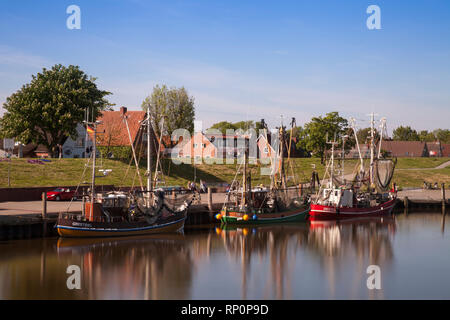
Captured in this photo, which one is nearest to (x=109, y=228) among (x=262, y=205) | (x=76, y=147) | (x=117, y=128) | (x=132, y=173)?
(x=262, y=205)

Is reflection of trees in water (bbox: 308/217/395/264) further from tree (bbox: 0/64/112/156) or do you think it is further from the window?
the window

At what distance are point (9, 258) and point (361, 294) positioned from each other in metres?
22.4

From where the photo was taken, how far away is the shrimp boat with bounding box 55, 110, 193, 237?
127ft

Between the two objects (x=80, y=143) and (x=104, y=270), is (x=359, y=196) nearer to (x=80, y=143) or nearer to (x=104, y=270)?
(x=104, y=270)

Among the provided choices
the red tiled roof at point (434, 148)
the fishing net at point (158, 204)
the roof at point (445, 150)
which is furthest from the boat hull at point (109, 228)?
the roof at point (445, 150)

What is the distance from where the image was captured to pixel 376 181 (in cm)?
6394

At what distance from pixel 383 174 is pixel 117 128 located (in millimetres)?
47619

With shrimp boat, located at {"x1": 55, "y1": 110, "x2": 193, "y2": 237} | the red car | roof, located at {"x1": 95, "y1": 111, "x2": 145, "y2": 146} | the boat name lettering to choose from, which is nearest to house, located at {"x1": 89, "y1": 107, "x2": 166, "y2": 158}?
roof, located at {"x1": 95, "y1": 111, "x2": 145, "y2": 146}

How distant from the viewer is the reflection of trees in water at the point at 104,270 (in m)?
26.2

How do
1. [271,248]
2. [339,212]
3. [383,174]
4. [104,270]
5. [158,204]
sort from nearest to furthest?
[104,270] < [271,248] < [158,204] < [339,212] < [383,174]

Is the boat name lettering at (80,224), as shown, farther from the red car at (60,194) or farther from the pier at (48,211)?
the red car at (60,194)

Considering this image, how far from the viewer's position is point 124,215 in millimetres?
42281
